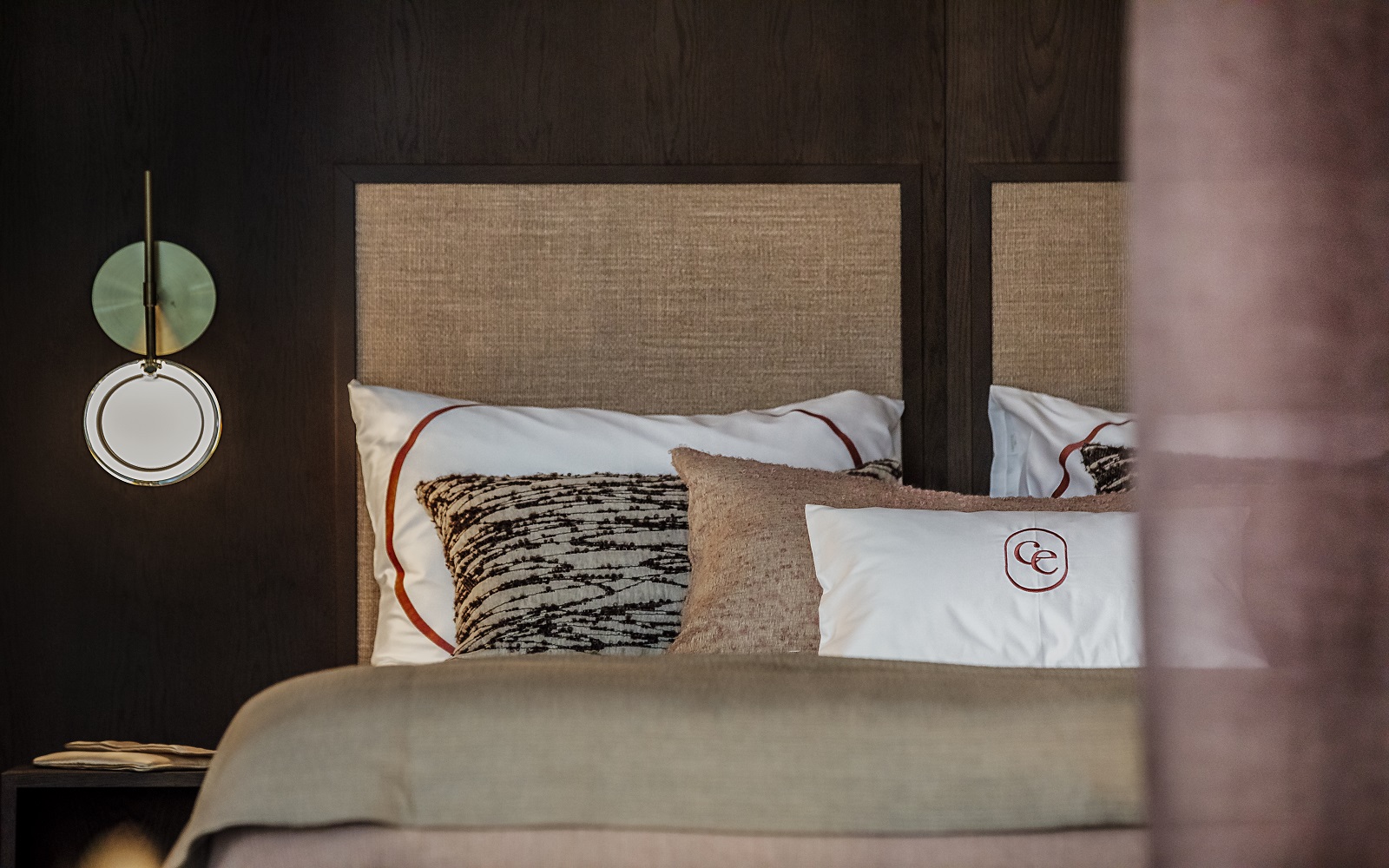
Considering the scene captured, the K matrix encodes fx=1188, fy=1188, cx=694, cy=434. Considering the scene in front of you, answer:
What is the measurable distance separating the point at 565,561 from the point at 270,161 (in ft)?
4.09

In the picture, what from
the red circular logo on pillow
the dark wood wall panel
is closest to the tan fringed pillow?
the red circular logo on pillow

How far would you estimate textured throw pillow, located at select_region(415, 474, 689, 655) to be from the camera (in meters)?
2.05

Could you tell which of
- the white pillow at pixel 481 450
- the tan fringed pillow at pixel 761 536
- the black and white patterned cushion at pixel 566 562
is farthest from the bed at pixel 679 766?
the white pillow at pixel 481 450

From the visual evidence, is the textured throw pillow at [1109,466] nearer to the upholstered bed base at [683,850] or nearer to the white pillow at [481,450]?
the white pillow at [481,450]

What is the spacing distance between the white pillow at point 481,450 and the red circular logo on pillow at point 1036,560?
68 centimetres

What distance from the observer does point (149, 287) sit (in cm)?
255

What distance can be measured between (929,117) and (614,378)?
95 centimetres

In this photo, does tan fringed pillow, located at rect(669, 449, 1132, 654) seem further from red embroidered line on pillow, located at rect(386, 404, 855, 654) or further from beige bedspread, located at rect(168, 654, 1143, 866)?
beige bedspread, located at rect(168, 654, 1143, 866)

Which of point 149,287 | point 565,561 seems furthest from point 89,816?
point 565,561

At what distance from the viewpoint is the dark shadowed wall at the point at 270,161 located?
262cm

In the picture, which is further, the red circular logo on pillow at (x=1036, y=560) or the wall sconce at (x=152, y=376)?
the wall sconce at (x=152, y=376)

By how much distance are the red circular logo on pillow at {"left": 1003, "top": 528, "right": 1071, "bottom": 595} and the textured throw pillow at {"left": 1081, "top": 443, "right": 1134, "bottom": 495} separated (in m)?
0.52

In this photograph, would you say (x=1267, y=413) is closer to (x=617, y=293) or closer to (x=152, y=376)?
(x=617, y=293)

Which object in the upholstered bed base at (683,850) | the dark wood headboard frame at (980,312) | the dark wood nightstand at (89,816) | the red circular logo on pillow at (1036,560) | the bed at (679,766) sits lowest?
the dark wood nightstand at (89,816)
